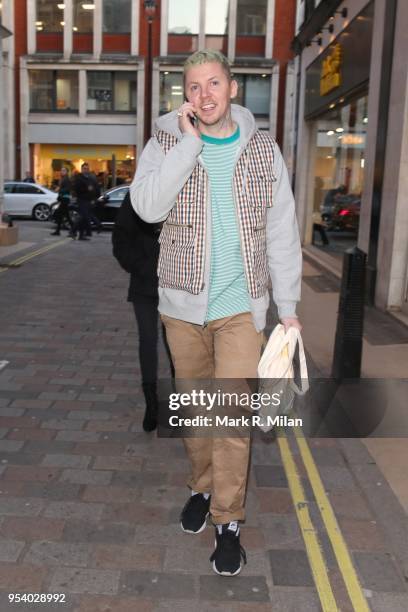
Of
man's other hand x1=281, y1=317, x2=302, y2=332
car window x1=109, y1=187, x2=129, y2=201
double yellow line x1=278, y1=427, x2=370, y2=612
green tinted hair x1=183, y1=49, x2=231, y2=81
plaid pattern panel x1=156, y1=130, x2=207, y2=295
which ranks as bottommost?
double yellow line x1=278, y1=427, x2=370, y2=612

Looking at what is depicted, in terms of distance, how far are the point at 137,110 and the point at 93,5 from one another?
6.08m

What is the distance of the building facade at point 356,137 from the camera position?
349 inches

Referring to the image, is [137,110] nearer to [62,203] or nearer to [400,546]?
[62,203]

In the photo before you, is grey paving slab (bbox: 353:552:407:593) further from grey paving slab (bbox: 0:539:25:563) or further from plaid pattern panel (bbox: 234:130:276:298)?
grey paving slab (bbox: 0:539:25:563)

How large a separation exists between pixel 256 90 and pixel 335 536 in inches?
1300

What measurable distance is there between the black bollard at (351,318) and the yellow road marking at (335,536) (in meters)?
1.30

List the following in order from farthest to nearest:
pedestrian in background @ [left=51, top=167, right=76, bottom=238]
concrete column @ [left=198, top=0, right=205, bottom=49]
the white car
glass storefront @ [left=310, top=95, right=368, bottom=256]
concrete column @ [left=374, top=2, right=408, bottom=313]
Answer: concrete column @ [left=198, top=0, right=205, bottom=49]
the white car
pedestrian in background @ [left=51, top=167, right=76, bottom=238]
glass storefront @ [left=310, top=95, right=368, bottom=256]
concrete column @ [left=374, top=2, right=408, bottom=313]

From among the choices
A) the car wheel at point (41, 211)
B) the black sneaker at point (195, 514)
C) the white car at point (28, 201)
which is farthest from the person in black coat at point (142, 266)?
the car wheel at point (41, 211)

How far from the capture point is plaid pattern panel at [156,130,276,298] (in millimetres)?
2905

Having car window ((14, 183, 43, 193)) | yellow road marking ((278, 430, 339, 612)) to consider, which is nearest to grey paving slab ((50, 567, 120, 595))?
yellow road marking ((278, 430, 339, 612))

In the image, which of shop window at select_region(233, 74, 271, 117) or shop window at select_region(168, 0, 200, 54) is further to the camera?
shop window at select_region(233, 74, 271, 117)

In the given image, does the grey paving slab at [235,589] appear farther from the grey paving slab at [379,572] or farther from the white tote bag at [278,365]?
the white tote bag at [278,365]

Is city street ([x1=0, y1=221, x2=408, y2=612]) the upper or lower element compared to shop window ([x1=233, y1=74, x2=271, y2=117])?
lower

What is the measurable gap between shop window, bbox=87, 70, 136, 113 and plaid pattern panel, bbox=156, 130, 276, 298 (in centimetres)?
3306
